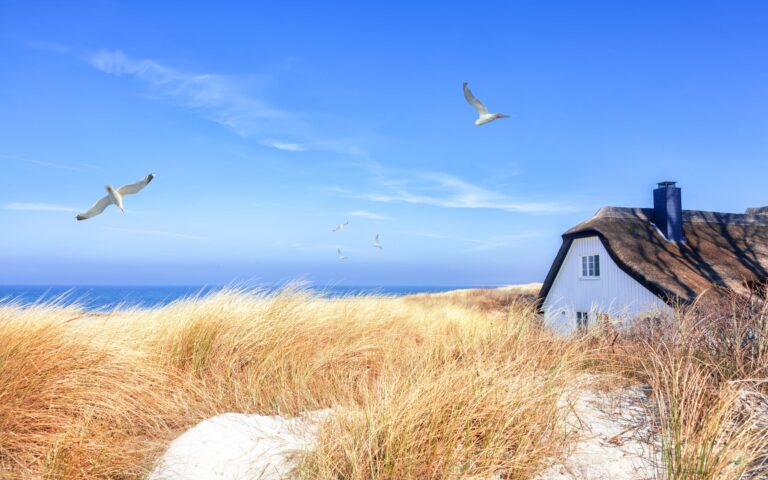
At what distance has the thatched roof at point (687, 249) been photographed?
12250 mm

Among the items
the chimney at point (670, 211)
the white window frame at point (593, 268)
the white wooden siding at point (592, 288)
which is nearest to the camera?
the white wooden siding at point (592, 288)

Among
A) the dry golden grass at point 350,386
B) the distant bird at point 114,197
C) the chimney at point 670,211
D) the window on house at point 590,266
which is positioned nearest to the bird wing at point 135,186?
the distant bird at point 114,197

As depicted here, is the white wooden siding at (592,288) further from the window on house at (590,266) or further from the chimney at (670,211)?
the chimney at (670,211)

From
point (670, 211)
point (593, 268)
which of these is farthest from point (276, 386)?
point (670, 211)

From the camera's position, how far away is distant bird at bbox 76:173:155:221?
5.12 m

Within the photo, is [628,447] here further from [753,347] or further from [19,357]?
[19,357]

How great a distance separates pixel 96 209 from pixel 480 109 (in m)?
5.48

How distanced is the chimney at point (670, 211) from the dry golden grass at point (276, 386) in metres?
10.6

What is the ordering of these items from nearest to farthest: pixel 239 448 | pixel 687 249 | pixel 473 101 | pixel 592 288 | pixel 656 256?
pixel 239 448 < pixel 473 101 < pixel 656 256 < pixel 687 249 < pixel 592 288

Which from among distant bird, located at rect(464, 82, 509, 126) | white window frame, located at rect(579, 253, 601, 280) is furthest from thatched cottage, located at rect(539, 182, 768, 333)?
distant bird, located at rect(464, 82, 509, 126)

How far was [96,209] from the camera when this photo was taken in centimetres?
520

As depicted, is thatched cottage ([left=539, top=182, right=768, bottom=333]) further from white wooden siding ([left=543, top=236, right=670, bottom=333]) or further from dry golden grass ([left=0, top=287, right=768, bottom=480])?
dry golden grass ([left=0, top=287, right=768, bottom=480])

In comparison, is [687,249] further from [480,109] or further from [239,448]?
[239,448]

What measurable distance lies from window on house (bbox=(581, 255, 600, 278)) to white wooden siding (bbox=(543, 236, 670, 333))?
0.37 ft
